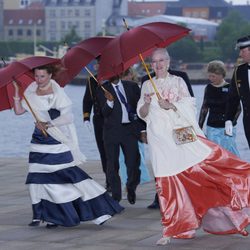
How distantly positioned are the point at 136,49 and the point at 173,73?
94 centimetres

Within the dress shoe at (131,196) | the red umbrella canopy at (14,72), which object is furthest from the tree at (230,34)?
the red umbrella canopy at (14,72)

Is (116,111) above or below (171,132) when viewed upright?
below

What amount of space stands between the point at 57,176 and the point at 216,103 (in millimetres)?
3104

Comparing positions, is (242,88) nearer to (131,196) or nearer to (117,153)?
(117,153)

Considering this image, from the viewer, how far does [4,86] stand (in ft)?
31.9

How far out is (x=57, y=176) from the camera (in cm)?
950

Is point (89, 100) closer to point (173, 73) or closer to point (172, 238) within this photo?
point (173, 73)

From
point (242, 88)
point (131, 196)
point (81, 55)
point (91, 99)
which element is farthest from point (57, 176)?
point (91, 99)

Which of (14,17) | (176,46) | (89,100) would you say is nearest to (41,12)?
(14,17)

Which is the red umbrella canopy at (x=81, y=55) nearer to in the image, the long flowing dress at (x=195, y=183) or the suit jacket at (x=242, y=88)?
the suit jacket at (x=242, y=88)

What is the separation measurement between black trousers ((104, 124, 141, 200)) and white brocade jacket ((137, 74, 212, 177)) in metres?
1.75

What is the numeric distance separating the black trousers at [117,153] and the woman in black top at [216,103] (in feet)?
4.25

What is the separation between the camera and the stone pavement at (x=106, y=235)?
853 cm

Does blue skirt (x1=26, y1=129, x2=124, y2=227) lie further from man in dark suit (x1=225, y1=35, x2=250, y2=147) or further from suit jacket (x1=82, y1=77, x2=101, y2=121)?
suit jacket (x1=82, y1=77, x2=101, y2=121)
